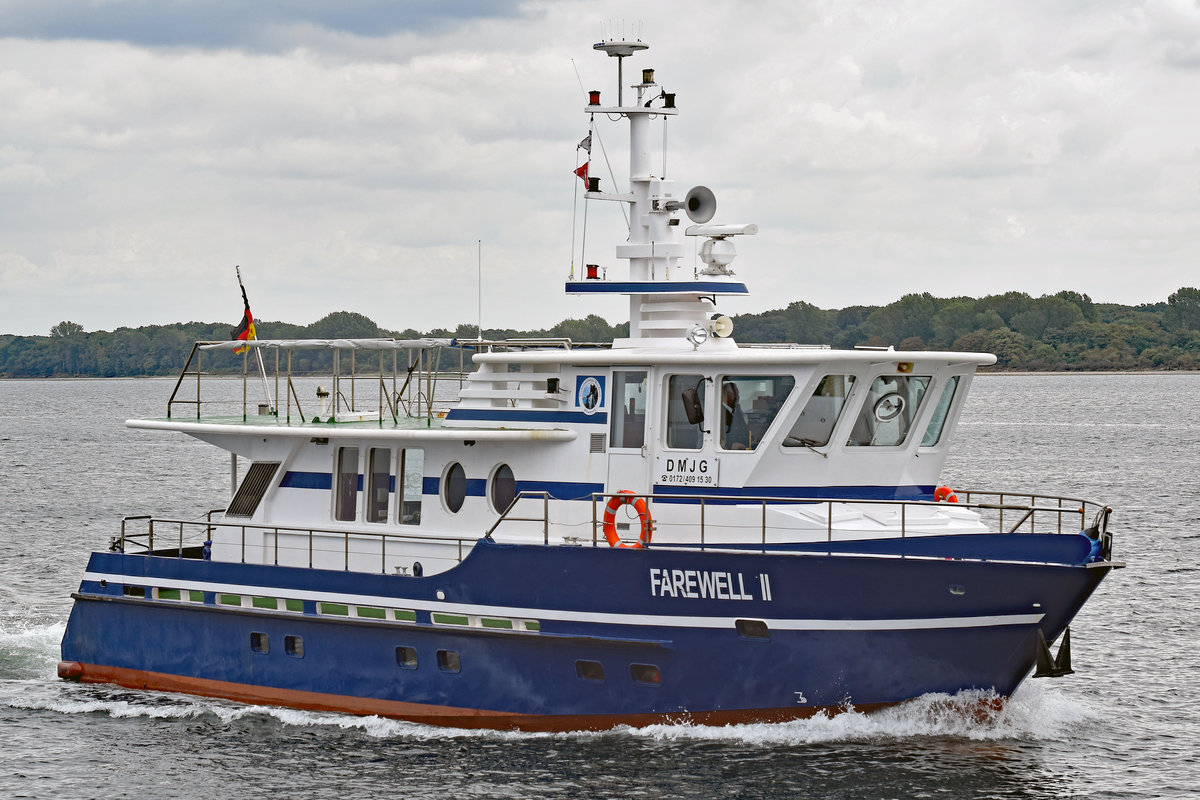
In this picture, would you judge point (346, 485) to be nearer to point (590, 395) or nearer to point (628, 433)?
point (590, 395)

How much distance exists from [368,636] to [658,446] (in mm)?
4056

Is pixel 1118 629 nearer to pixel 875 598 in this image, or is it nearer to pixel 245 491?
pixel 875 598

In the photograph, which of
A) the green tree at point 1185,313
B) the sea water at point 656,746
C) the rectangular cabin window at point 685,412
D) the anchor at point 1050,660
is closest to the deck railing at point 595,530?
the rectangular cabin window at point 685,412

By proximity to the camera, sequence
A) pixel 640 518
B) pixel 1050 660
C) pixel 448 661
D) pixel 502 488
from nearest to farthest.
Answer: pixel 1050 660
pixel 640 518
pixel 448 661
pixel 502 488

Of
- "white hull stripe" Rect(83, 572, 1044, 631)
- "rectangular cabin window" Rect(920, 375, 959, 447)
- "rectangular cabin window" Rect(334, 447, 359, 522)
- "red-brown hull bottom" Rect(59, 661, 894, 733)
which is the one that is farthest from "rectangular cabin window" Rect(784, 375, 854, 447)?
"rectangular cabin window" Rect(334, 447, 359, 522)

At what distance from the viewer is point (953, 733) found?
15.2m

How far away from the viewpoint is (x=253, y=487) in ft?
59.3

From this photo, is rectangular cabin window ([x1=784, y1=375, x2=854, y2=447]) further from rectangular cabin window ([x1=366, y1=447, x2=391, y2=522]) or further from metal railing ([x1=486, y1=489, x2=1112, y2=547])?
rectangular cabin window ([x1=366, y1=447, x2=391, y2=522])

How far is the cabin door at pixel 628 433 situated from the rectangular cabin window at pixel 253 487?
4.71 m

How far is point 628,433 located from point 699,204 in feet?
9.98

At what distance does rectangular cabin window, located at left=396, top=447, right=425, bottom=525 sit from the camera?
1695 centimetres

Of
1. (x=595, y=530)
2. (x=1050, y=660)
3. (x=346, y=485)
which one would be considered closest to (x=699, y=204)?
(x=595, y=530)

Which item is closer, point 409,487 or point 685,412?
point 685,412

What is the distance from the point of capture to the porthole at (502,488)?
53.6 feet
